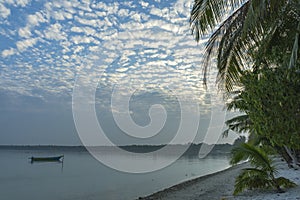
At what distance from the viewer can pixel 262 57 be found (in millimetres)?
7113

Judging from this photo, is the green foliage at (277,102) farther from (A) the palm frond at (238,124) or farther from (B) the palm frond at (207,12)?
(A) the palm frond at (238,124)

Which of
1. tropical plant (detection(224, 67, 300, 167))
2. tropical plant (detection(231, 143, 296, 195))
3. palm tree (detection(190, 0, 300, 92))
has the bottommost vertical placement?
tropical plant (detection(231, 143, 296, 195))

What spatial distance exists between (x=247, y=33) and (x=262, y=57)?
30.3 inches

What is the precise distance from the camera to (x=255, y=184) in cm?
1007

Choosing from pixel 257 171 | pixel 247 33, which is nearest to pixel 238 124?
pixel 257 171

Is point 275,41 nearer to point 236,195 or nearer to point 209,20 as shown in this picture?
point 209,20

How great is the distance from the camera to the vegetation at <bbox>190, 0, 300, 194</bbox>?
6012mm

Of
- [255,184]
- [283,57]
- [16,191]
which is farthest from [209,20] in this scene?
[16,191]

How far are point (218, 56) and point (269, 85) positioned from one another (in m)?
2.73

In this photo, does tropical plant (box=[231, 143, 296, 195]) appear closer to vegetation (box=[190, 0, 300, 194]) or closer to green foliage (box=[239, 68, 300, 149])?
vegetation (box=[190, 0, 300, 194])

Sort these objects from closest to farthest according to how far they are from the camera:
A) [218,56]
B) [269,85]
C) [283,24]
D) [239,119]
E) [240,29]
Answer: [269,85] < [283,24] < [240,29] < [218,56] < [239,119]

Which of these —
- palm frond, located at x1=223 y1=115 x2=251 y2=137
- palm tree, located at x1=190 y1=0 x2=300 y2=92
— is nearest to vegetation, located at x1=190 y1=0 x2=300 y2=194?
palm tree, located at x1=190 y1=0 x2=300 y2=92

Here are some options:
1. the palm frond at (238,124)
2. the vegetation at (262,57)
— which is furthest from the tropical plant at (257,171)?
the palm frond at (238,124)

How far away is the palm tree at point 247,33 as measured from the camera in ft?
21.1
